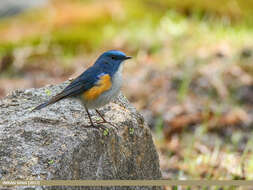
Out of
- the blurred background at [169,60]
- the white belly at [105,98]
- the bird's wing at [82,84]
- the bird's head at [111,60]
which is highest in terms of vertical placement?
the blurred background at [169,60]

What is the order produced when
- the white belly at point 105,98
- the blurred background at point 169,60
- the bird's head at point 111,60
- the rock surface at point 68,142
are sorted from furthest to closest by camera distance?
the blurred background at point 169,60 < the bird's head at point 111,60 < the white belly at point 105,98 < the rock surface at point 68,142

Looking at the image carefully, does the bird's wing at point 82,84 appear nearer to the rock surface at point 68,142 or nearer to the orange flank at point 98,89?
the orange flank at point 98,89

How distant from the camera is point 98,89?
11.8 feet

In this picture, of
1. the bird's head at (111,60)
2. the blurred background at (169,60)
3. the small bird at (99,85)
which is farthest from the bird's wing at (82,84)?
the blurred background at (169,60)

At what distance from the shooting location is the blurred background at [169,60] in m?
6.32

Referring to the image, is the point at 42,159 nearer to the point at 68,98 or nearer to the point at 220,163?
the point at 68,98

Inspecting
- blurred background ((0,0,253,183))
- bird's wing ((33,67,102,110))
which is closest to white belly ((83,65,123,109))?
bird's wing ((33,67,102,110))

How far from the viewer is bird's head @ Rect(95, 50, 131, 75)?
378 cm

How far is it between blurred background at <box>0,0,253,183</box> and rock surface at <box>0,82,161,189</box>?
1.48 meters

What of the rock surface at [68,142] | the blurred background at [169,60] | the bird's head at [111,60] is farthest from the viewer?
the blurred background at [169,60]

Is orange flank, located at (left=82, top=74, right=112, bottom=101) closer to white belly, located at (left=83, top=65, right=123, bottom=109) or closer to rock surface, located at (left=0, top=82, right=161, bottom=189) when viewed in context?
white belly, located at (left=83, top=65, right=123, bottom=109)

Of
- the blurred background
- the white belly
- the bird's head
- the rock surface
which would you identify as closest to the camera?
the rock surface

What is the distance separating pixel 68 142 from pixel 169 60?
5.25m

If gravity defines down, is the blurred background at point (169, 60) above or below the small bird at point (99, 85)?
above
